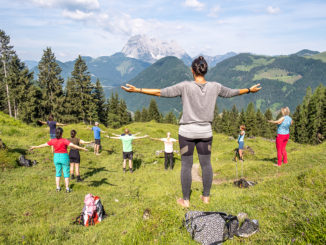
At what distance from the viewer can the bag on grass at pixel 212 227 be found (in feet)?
11.5

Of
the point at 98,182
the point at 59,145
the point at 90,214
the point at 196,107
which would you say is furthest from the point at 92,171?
the point at 196,107

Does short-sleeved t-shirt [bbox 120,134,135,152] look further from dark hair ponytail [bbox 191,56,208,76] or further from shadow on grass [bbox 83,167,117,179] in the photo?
dark hair ponytail [bbox 191,56,208,76]

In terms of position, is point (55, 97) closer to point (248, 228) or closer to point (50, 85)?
point (50, 85)

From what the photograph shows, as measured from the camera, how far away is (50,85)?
57.5 meters

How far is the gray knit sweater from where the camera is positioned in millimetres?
4379

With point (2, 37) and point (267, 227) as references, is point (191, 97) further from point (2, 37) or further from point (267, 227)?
point (2, 37)

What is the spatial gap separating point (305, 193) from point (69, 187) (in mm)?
10009

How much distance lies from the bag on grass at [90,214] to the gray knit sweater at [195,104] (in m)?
4.37

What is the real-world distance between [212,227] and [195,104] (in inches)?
96.1

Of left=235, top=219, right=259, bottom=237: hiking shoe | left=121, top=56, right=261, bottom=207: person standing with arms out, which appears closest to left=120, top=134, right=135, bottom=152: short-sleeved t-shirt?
left=121, top=56, right=261, bottom=207: person standing with arms out

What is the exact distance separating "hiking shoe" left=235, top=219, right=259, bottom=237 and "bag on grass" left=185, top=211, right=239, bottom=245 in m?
0.09

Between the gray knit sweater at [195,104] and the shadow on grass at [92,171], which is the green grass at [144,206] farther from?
the gray knit sweater at [195,104]

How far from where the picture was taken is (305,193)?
4.84 metres

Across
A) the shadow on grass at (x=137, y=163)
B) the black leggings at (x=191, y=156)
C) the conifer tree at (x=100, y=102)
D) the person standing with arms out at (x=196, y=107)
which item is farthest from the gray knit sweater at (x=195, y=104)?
the conifer tree at (x=100, y=102)
